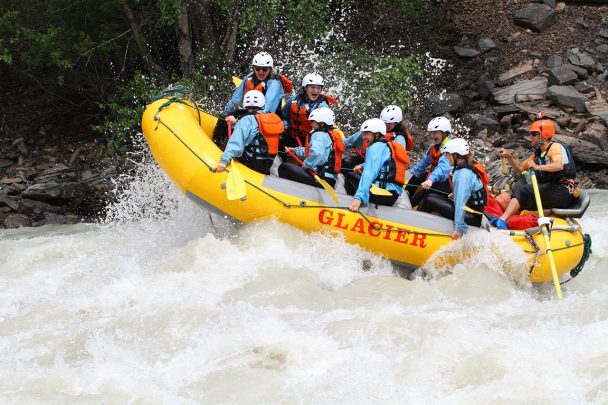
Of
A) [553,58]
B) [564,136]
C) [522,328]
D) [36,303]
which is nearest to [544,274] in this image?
[522,328]

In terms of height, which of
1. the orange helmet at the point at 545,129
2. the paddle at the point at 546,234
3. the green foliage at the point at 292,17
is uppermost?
the green foliage at the point at 292,17

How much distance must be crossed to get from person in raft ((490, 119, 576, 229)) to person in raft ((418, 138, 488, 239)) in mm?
369

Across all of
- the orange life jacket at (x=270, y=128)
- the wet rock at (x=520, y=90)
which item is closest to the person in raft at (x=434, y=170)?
the orange life jacket at (x=270, y=128)

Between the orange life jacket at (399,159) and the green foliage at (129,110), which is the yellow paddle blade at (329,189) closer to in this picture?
the orange life jacket at (399,159)

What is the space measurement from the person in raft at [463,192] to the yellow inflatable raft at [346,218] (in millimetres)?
110

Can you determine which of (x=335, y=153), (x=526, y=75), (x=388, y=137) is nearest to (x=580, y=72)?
(x=526, y=75)

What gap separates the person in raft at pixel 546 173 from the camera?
7.56 m

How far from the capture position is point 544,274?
24.1 ft

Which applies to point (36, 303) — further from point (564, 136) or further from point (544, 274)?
point (564, 136)

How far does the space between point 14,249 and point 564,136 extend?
25.8ft

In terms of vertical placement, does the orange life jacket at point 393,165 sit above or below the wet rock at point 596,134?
above

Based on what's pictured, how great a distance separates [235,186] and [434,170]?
1.91 m

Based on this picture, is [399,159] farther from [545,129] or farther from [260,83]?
[260,83]

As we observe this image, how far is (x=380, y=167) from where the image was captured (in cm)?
738
